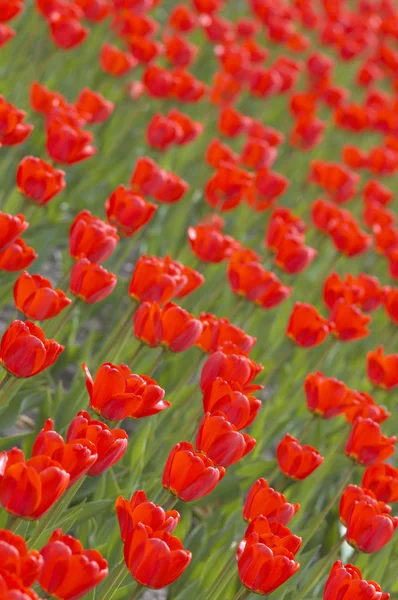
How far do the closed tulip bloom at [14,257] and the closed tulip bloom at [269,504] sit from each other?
82 centimetres

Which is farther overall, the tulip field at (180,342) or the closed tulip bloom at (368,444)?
the closed tulip bloom at (368,444)

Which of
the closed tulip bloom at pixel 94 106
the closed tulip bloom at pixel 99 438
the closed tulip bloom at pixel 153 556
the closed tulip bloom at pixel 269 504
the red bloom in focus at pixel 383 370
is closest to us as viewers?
the closed tulip bloom at pixel 153 556

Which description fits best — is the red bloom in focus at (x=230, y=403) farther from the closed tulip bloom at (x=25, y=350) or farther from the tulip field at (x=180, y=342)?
the closed tulip bloom at (x=25, y=350)

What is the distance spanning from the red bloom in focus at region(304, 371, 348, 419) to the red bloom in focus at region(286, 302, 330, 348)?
0.30m

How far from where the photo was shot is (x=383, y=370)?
323cm

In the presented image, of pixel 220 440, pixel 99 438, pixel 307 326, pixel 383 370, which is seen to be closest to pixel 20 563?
pixel 99 438

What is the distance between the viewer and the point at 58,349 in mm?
2082

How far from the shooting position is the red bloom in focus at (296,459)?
254cm

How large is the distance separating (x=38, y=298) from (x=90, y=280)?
23 centimetres

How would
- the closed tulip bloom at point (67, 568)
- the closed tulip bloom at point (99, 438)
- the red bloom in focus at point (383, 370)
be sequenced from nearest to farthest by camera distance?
the closed tulip bloom at point (67, 568) < the closed tulip bloom at point (99, 438) < the red bloom in focus at point (383, 370)

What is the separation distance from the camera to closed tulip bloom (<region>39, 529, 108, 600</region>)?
1593mm

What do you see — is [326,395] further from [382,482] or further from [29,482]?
[29,482]

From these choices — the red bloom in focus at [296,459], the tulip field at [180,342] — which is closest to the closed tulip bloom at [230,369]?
the tulip field at [180,342]

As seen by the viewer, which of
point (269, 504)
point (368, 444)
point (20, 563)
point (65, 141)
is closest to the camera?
point (20, 563)
